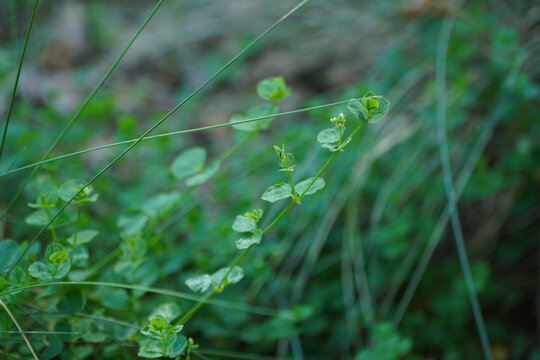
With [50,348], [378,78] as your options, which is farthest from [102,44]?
[50,348]

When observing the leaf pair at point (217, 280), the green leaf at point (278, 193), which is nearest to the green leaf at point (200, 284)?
the leaf pair at point (217, 280)


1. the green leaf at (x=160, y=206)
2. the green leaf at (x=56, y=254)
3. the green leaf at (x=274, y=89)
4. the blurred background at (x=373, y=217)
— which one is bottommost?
the blurred background at (x=373, y=217)

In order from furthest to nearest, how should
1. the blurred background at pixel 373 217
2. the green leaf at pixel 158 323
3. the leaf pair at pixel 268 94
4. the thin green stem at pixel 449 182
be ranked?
the blurred background at pixel 373 217 → the thin green stem at pixel 449 182 → the leaf pair at pixel 268 94 → the green leaf at pixel 158 323

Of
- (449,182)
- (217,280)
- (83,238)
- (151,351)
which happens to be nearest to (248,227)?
(217,280)

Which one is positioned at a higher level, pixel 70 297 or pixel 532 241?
pixel 70 297

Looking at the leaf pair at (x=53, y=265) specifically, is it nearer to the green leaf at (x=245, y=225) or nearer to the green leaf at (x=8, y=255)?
the green leaf at (x=8, y=255)

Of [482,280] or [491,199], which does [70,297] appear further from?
[491,199]

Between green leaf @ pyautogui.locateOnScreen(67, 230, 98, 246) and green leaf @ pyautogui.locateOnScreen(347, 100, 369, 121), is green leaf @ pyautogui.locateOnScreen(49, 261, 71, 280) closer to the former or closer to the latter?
green leaf @ pyautogui.locateOnScreen(67, 230, 98, 246)
